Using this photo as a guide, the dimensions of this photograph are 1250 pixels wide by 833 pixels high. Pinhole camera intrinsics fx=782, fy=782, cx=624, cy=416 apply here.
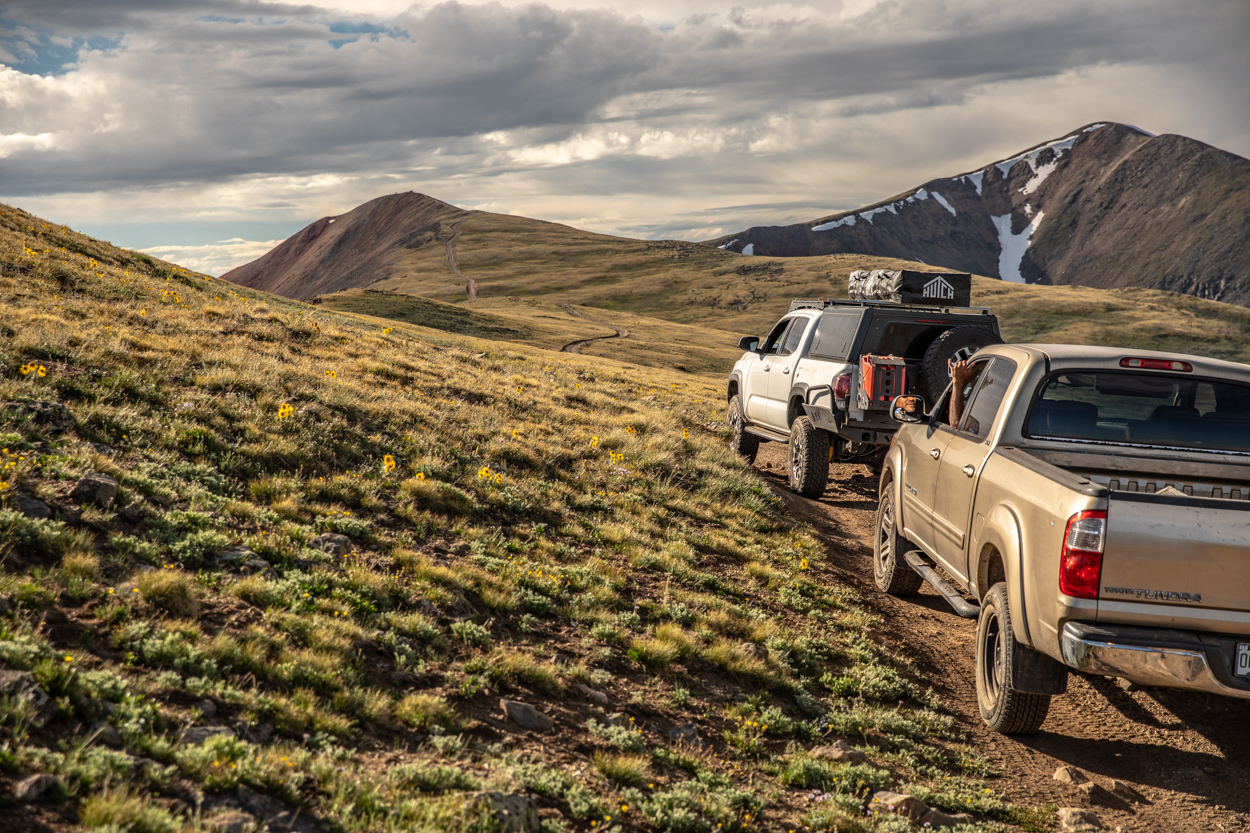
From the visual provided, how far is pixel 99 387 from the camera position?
25.5ft

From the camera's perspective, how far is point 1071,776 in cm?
496

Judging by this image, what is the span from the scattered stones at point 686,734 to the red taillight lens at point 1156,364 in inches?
156

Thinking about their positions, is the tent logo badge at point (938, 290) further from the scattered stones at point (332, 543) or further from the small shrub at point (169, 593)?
the small shrub at point (169, 593)

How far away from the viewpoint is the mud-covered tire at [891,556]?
26.6 ft

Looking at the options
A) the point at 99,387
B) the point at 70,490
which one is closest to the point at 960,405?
the point at 70,490

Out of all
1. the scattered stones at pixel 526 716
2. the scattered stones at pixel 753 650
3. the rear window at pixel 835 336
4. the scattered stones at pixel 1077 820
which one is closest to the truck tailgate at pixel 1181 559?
the scattered stones at pixel 1077 820

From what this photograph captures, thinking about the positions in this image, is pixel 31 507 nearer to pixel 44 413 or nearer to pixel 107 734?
pixel 44 413

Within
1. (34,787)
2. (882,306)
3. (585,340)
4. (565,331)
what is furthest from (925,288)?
(565,331)

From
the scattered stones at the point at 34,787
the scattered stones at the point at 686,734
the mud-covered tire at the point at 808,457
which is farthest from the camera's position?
the mud-covered tire at the point at 808,457

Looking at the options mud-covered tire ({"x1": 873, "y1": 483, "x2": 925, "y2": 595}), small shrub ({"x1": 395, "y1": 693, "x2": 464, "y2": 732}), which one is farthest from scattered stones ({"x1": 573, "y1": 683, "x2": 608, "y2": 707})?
mud-covered tire ({"x1": 873, "y1": 483, "x2": 925, "y2": 595})

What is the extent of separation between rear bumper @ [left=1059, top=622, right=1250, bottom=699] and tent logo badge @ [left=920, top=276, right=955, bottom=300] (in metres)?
8.65

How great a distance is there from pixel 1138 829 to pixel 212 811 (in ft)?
15.7

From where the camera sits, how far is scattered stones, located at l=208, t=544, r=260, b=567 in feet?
17.7

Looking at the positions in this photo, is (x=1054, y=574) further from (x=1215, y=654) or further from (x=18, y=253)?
(x=18, y=253)
